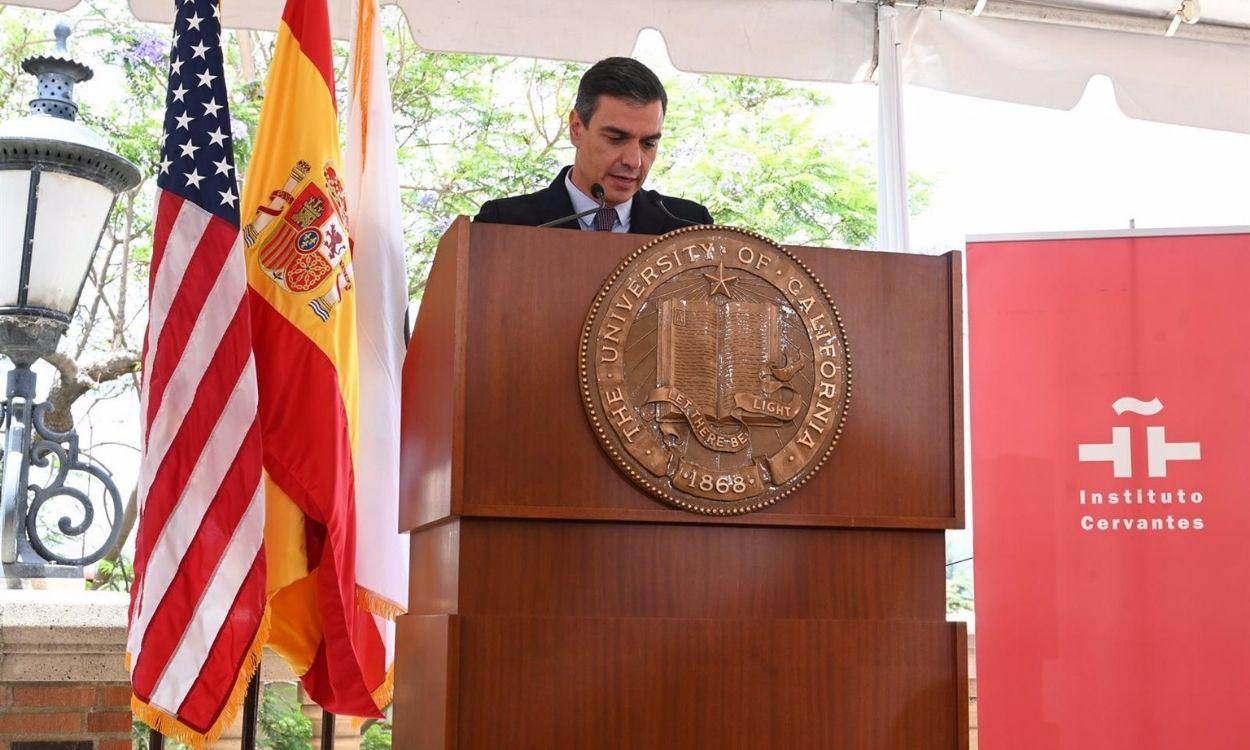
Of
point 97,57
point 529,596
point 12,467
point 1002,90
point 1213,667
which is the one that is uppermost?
point 97,57

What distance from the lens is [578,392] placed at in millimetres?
1446

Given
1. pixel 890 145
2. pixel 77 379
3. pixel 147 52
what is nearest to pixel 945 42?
pixel 890 145

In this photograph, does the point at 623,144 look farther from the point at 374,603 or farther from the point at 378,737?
the point at 378,737

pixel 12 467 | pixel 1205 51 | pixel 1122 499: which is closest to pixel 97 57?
pixel 12 467

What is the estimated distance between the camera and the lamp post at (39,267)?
101 inches

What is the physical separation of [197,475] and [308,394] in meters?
0.27

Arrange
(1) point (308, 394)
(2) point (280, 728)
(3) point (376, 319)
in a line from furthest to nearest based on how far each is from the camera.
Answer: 1. (2) point (280, 728)
2. (3) point (376, 319)
3. (1) point (308, 394)

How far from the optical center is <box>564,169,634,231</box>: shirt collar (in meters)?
2.11

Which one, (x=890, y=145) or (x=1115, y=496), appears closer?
(x=1115, y=496)

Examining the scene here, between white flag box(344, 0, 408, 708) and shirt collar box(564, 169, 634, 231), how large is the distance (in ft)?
2.33

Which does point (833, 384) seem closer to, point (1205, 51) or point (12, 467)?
point (12, 467)

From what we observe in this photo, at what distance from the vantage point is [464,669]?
1365 mm

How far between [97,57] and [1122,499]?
18.1 ft

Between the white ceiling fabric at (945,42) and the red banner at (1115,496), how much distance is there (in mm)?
1210
